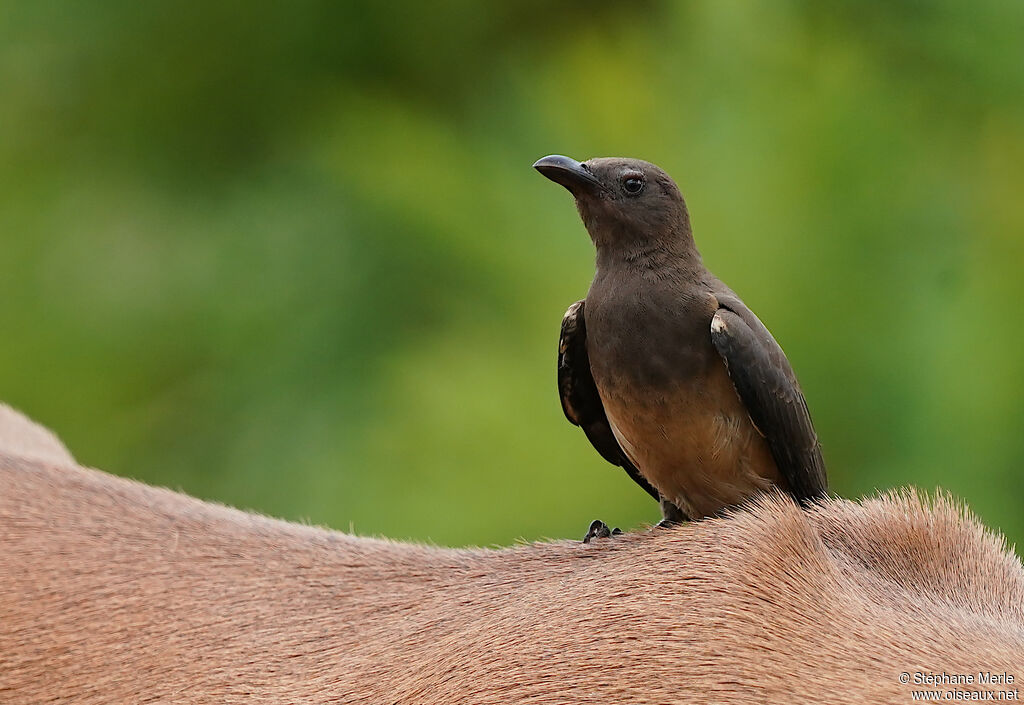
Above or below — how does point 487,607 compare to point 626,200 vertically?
below

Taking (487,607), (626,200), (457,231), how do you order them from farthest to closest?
(457,231)
(626,200)
(487,607)

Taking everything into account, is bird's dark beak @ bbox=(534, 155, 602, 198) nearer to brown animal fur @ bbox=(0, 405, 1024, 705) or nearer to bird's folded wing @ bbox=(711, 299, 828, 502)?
bird's folded wing @ bbox=(711, 299, 828, 502)

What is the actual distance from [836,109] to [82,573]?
6.42ft

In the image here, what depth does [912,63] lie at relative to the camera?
2.61 m

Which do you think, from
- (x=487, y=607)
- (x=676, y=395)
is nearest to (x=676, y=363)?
(x=676, y=395)

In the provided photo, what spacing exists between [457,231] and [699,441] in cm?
178

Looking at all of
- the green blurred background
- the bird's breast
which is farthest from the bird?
the green blurred background

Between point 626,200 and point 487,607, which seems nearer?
point 487,607

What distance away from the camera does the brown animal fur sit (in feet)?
2.70

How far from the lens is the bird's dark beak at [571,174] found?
110 cm

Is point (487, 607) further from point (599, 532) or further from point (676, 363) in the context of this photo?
point (676, 363)

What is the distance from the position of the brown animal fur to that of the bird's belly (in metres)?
0.10

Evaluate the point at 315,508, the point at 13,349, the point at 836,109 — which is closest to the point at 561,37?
the point at 836,109

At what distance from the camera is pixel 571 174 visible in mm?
A: 1109
